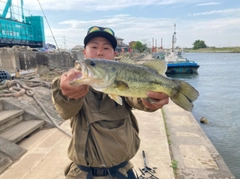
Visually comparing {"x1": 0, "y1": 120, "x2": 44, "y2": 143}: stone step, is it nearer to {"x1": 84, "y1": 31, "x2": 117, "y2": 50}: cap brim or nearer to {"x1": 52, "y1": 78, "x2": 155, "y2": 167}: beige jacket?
{"x1": 52, "y1": 78, "x2": 155, "y2": 167}: beige jacket

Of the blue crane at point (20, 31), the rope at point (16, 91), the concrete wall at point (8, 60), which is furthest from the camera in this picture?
the blue crane at point (20, 31)

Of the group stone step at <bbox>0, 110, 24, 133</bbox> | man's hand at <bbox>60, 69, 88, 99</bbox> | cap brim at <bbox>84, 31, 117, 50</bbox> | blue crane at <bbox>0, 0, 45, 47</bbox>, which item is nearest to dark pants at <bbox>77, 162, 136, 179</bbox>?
man's hand at <bbox>60, 69, 88, 99</bbox>

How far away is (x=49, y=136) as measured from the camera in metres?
4.98

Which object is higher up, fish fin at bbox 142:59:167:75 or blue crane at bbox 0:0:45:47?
blue crane at bbox 0:0:45:47

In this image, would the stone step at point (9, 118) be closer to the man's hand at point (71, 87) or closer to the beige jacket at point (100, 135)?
the beige jacket at point (100, 135)

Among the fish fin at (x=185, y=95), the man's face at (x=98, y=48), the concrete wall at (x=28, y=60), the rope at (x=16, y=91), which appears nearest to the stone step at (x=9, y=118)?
the rope at (x=16, y=91)

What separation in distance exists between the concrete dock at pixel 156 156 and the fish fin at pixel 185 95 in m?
2.11

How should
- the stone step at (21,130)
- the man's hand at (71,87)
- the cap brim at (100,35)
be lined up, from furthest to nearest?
the stone step at (21,130)
the cap brim at (100,35)
the man's hand at (71,87)

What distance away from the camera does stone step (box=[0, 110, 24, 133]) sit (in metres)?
4.70

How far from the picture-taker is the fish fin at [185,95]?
181 centimetres

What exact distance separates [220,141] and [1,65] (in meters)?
10.2

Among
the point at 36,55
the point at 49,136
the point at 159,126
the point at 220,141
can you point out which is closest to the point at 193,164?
the point at 159,126

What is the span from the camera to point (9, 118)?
16.0 feet

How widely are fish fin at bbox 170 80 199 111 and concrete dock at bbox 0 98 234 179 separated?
6.91 feet
